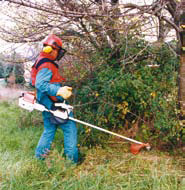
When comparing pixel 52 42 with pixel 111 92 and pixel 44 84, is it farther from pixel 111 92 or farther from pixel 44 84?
pixel 111 92

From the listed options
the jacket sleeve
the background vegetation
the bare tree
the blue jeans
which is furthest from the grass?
the bare tree

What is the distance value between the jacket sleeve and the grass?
0.80m

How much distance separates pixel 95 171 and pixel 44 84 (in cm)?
134

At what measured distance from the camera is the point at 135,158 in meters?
3.60

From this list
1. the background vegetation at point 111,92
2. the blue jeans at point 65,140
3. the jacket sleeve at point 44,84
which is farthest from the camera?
the blue jeans at point 65,140

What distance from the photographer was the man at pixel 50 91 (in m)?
3.26

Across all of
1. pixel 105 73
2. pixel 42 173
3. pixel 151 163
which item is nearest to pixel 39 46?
pixel 105 73

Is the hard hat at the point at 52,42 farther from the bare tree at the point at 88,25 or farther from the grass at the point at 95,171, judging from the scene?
the grass at the point at 95,171

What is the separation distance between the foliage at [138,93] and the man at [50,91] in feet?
2.23

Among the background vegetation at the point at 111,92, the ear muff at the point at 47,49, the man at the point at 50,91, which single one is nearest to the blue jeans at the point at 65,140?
the man at the point at 50,91

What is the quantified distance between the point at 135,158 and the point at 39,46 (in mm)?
2987

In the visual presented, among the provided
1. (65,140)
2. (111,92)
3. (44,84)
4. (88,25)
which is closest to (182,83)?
(111,92)

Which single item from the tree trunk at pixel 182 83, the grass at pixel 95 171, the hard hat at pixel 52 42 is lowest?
the grass at pixel 95 171

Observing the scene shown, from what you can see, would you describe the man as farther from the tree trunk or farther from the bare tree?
the tree trunk
